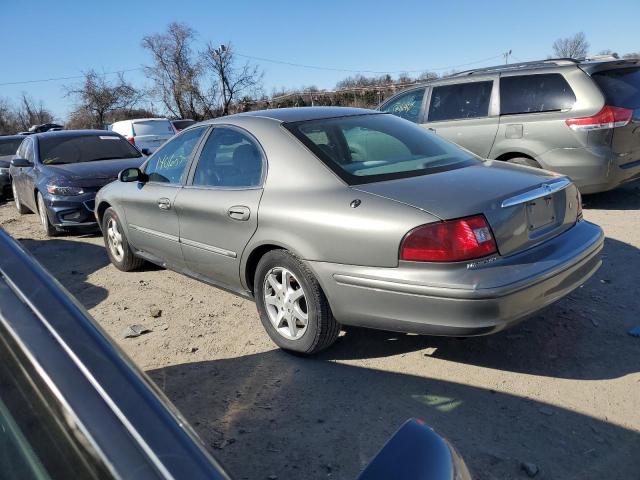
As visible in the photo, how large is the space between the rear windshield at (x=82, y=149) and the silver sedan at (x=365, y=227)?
451 centimetres

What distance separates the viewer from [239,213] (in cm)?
357

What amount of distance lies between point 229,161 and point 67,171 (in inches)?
180

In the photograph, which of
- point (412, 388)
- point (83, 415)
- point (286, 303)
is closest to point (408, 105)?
point (286, 303)

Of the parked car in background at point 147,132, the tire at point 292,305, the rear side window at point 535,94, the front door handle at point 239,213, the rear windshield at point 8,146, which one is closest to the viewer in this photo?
the tire at point 292,305

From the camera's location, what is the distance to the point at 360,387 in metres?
3.07

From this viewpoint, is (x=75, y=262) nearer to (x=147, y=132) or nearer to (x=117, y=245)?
(x=117, y=245)

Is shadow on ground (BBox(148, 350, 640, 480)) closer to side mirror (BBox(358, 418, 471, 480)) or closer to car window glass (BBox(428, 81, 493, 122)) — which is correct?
side mirror (BBox(358, 418, 471, 480))

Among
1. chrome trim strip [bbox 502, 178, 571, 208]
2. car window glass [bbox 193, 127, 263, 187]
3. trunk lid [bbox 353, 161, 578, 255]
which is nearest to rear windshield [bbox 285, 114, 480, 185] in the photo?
trunk lid [bbox 353, 161, 578, 255]

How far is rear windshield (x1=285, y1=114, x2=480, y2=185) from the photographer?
10.8 feet

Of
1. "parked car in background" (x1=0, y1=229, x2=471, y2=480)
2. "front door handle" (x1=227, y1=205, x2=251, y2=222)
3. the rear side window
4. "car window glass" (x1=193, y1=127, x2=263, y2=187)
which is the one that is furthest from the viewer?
the rear side window

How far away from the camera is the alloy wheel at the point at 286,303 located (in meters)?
3.35

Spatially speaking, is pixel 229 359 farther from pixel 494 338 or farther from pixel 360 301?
pixel 494 338

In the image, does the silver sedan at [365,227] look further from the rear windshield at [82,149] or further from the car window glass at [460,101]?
the rear windshield at [82,149]

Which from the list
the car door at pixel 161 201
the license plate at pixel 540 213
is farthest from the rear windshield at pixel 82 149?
the license plate at pixel 540 213
